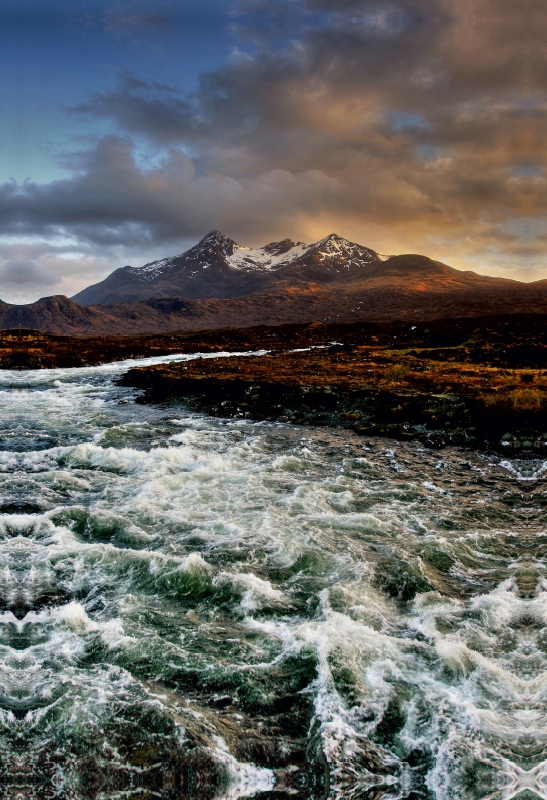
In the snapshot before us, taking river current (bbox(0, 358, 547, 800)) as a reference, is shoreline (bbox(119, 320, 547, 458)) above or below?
above

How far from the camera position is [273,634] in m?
9.40

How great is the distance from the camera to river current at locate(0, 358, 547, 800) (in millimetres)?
6543

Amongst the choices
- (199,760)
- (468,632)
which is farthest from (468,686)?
(199,760)

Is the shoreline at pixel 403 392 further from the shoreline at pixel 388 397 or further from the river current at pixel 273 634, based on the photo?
the river current at pixel 273 634

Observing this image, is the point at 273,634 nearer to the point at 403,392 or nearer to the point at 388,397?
the point at 388,397

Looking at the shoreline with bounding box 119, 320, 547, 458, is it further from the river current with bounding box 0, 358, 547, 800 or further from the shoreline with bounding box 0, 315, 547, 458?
the river current with bounding box 0, 358, 547, 800

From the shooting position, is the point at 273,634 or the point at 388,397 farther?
A: the point at 388,397

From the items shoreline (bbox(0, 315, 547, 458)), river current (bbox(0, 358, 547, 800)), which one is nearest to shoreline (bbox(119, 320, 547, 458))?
shoreline (bbox(0, 315, 547, 458))

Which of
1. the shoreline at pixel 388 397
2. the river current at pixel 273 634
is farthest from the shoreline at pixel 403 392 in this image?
the river current at pixel 273 634

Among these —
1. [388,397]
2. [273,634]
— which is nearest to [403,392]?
[388,397]

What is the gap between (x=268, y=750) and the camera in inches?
269

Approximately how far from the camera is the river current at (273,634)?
6.54 m

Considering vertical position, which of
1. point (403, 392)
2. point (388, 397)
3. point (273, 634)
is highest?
Answer: point (403, 392)

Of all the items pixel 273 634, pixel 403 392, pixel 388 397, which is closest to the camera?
pixel 273 634
